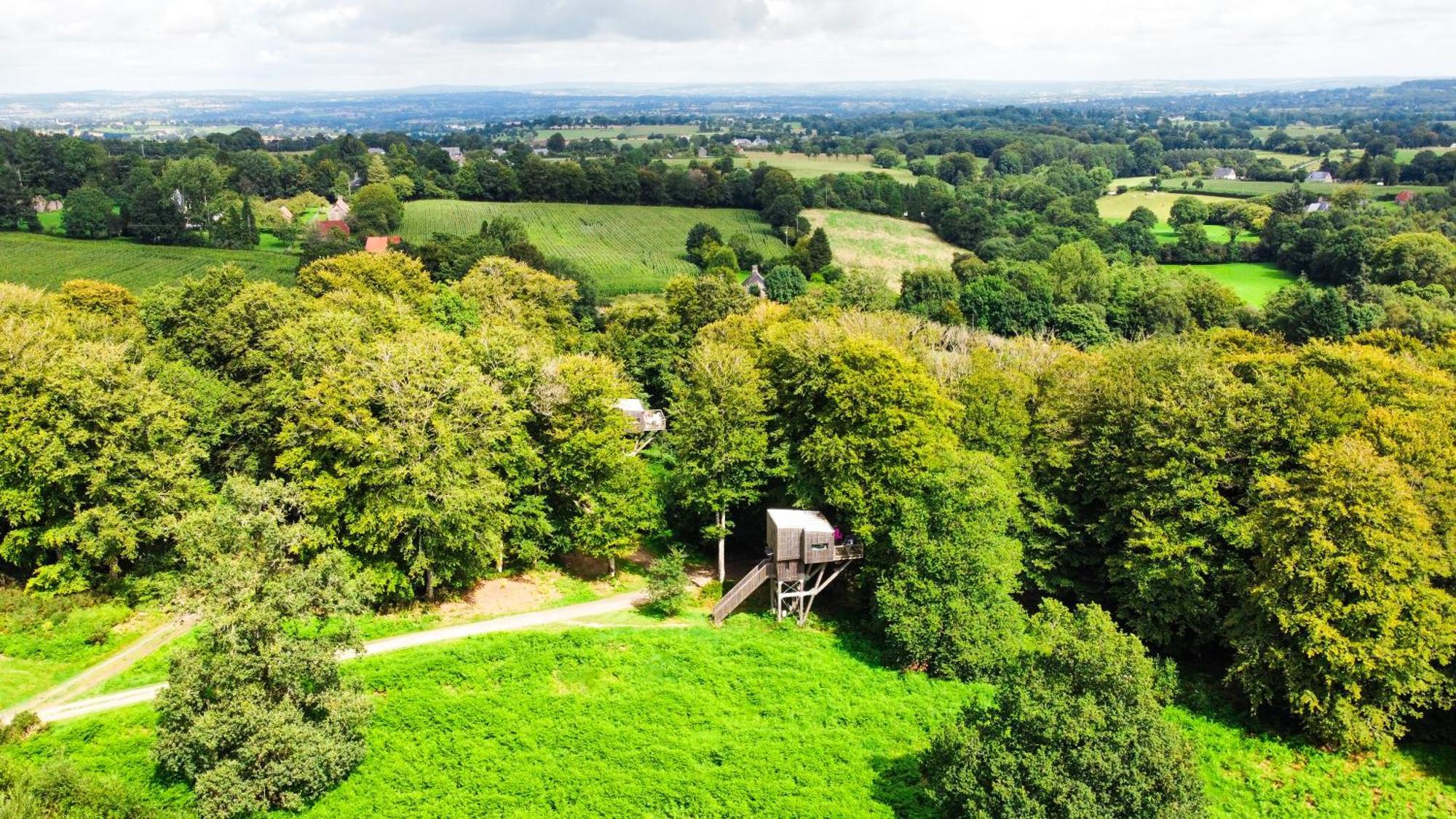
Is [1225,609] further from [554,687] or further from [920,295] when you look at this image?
[920,295]

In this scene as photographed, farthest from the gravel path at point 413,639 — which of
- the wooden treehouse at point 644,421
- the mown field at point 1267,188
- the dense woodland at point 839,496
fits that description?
the mown field at point 1267,188

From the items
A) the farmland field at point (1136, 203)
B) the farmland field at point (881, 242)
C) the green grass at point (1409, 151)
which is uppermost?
the green grass at point (1409, 151)

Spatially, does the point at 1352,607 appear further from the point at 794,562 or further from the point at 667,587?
the point at 667,587

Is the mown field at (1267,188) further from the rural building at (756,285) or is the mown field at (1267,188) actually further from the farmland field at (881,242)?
the rural building at (756,285)

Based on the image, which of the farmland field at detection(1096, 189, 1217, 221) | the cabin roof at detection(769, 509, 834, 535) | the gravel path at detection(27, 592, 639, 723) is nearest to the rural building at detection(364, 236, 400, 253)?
the gravel path at detection(27, 592, 639, 723)

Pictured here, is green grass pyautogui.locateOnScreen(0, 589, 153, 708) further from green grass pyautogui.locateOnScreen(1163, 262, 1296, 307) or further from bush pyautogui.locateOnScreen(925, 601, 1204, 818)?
green grass pyautogui.locateOnScreen(1163, 262, 1296, 307)

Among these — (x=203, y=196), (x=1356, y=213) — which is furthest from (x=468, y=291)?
(x=1356, y=213)
